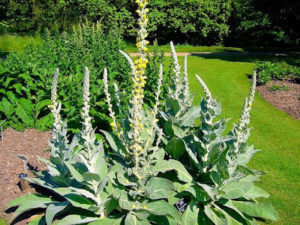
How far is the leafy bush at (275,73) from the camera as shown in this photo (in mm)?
10938

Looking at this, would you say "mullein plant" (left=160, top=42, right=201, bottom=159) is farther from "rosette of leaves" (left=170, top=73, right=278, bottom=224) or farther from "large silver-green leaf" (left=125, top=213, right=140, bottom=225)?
"large silver-green leaf" (left=125, top=213, right=140, bottom=225)

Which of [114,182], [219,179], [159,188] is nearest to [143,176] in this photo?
[159,188]

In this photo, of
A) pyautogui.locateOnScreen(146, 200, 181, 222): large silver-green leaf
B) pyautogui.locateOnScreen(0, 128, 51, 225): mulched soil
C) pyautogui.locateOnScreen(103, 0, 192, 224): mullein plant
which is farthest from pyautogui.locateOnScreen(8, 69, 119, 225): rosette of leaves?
pyautogui.locateOnScreen(0, 128, 51, 225): mulched soil

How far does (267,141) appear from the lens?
6.83 m

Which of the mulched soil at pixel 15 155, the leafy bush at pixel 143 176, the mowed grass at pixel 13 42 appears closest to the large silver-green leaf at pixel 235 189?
the leafy bush at pixel 143 176

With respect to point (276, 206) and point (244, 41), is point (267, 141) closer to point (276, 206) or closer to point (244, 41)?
point (276, 206)

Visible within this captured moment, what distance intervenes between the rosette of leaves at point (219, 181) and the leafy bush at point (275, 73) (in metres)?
7.81

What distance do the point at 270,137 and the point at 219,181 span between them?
4025 millimetres

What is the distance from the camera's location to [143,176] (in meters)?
3.34

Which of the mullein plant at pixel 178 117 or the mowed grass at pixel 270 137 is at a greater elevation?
the mullein plant at pixel 178 117

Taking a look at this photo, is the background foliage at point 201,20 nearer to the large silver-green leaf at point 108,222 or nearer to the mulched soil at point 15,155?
the mulched soil at point 15,155

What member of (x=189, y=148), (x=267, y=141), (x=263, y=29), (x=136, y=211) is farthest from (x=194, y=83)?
(x=263, y=29)

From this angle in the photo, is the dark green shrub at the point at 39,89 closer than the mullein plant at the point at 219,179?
No

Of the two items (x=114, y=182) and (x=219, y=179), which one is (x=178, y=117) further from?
(x=114, y=182)
